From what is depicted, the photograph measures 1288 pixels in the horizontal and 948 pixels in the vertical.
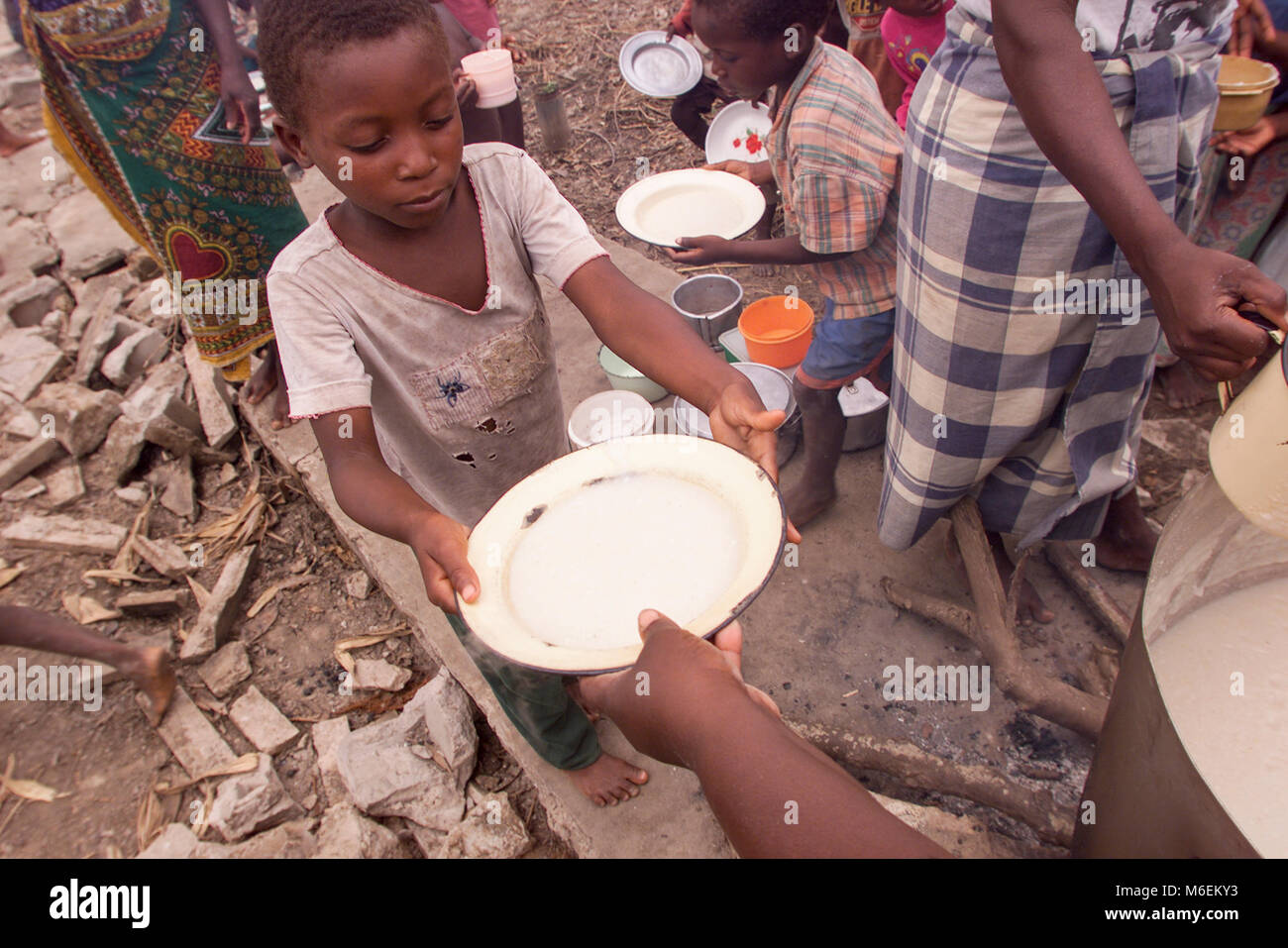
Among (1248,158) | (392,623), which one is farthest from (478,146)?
(1248,158)

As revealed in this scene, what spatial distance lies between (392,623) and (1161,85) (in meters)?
3.02

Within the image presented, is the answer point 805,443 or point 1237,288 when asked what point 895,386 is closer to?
point 805,443

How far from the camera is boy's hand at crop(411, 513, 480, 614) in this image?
1.37m

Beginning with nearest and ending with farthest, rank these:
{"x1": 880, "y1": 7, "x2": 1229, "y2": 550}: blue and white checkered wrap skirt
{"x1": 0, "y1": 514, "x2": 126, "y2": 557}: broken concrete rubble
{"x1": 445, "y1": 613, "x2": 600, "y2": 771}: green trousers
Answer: {"x1": 880, "y1": 7, "x2": 1229, "y2": 550}: blue and white checkered wrap skirt < {"x1": 445, "y1": 613, "x2": 600, "y2": 771}: green trousers < {"x1": 0, "y1": 514, "x2": 126, "y2": 557}: broken concrete rubble

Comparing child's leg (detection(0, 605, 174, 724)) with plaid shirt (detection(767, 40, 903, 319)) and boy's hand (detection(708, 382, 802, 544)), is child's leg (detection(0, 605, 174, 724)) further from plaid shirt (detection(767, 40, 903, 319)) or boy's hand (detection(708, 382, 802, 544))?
plaid shirt (detection(767, 40, 903, 319))

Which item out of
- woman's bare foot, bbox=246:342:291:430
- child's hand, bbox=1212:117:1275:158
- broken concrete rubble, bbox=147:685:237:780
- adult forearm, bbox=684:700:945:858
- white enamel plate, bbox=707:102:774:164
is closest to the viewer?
adult forearm, bbox=684:700:945:858

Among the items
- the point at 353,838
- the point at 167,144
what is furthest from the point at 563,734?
the point at 167,144

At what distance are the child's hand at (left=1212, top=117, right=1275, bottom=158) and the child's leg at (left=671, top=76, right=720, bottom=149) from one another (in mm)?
2936

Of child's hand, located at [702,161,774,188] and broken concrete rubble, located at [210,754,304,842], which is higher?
child's hand, located at [702,161,774,188]

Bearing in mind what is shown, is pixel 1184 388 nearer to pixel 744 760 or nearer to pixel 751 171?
pixel 751 171

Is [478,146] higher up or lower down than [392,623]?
higher up

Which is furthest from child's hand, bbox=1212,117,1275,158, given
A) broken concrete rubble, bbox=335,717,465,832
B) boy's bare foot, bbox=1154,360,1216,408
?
broken concrete rubble, bbox=335,717,465,832

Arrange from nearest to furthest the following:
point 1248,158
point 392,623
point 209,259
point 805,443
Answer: point 1248,158 → point 805,443 → point 392,623 → point 209,259

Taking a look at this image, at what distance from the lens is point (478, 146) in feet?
5.67
